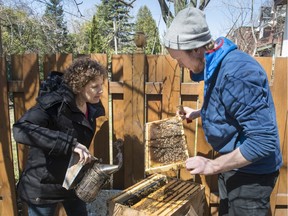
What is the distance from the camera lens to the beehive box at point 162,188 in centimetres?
223

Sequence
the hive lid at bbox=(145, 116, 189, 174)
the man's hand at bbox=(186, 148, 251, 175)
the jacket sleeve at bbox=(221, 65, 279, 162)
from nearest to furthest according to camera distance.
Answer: the jacket sleeve at bbox=(221, 65, 279, 162)
the man's hand at bbox=(186, 148, 251, 175)
the hive lid at bbox=(145, 116, 189, 174)

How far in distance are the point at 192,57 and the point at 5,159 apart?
2.52 meters

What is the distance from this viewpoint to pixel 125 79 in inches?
116

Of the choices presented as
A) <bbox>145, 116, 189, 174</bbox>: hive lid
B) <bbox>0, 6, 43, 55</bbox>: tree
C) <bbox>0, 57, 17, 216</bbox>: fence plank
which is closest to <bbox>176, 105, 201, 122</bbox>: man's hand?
<bbox>145, 116, 189, 174</bbox>: hive lid

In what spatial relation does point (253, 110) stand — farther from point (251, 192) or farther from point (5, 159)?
point (5, 159)

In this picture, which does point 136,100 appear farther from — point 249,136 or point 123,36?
point 123,36

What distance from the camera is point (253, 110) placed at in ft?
4.98

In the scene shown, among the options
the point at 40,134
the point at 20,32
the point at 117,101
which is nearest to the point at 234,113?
the point at 40,134

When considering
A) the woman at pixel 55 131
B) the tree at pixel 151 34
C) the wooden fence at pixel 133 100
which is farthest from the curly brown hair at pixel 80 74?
the tree at pixel 151 34

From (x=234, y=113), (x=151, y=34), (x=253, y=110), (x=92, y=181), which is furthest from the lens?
(x=151, y=34)

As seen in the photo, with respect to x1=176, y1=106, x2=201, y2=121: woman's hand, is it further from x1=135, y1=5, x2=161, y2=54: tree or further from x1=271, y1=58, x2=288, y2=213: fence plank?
x1=135, y1=5, x2=161, y2=54: tree

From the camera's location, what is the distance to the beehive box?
2232 mm

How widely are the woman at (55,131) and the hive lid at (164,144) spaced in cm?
59

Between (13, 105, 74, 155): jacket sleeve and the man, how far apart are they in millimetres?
989
